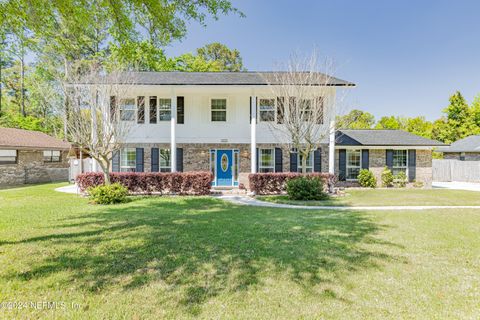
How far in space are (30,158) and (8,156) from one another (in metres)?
1.45

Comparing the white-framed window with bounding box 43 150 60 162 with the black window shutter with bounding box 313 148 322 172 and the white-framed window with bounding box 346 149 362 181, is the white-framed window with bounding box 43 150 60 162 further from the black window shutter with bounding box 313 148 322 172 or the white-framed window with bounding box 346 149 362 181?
the white-framed window with bounding box 346 149 362 181

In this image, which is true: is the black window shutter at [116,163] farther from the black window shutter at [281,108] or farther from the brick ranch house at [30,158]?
the black window shutter at [281,108]

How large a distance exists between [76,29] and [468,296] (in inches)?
427

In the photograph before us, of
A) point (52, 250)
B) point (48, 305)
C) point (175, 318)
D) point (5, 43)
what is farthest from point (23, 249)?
point (5, 43)

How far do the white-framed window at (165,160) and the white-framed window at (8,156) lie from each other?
12.0 m

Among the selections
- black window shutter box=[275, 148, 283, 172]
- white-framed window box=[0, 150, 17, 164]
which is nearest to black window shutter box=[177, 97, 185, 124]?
black window shutter box=[275, 148, 283, 172]

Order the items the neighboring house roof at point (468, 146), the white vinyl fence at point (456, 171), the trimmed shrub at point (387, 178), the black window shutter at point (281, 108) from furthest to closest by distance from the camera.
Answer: the neighboring house roof at point (468, 146)
the white vinyl fence at point (456, 171)
the trimmed shrub at point (387, 178)
the black window shutter at point (281, 108)

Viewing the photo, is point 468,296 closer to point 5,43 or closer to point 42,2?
point 42,2

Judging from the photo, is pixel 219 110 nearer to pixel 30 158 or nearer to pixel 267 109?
pixel 267 109

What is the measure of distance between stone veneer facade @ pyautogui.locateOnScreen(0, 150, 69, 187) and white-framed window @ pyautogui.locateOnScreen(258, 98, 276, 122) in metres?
18.1

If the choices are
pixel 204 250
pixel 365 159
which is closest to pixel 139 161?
pixel 204 250

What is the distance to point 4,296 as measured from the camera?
3348mm

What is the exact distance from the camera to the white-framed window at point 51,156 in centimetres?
2030

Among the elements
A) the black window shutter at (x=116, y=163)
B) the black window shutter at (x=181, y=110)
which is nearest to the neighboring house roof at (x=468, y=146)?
the black window shutter at (x=181, y=110)
